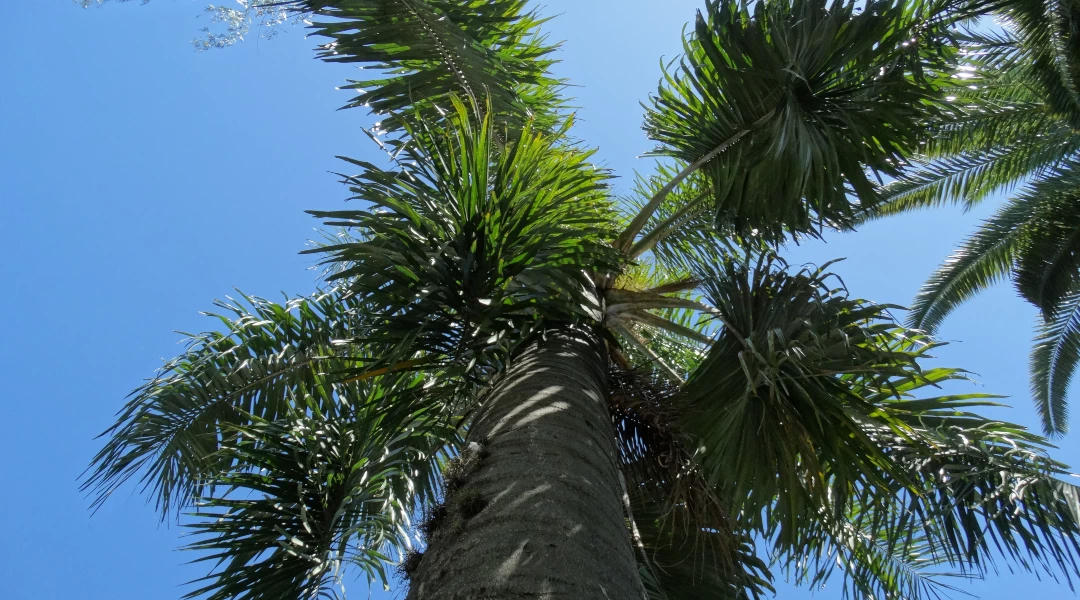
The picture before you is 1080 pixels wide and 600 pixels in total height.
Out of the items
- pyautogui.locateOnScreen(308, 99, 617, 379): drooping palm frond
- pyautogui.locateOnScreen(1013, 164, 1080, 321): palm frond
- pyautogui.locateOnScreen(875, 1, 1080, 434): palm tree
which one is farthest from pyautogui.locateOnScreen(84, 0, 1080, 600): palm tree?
pyautogui.locateOnScreen(1013, 164, 1080, 321): palm frond

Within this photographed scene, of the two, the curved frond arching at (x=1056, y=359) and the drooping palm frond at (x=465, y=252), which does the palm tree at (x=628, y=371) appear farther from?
the curved frond arching at (x=1056, y=359)

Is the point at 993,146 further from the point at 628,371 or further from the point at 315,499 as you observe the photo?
the point at 315,499

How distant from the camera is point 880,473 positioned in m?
3.67

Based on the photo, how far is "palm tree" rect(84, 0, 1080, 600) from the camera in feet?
11.3

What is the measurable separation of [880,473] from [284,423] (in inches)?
125

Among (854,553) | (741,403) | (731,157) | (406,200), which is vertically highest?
(406,200)

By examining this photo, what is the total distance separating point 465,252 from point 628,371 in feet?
4.62

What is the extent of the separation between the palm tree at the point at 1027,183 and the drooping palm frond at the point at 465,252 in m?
6.59

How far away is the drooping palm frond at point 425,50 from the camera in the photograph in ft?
13.8

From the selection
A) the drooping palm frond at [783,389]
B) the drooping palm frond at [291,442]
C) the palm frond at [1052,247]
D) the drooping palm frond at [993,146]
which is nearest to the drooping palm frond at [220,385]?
the drooping palm frond at [291,442]

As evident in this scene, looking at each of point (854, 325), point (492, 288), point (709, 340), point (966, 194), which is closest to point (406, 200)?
point (492, 288)

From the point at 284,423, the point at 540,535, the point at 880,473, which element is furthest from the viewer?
the point at 284,423

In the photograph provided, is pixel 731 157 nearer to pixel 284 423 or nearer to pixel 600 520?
pixel 600 520

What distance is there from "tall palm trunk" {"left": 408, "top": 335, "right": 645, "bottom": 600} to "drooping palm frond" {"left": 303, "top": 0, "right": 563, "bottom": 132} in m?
1.83
